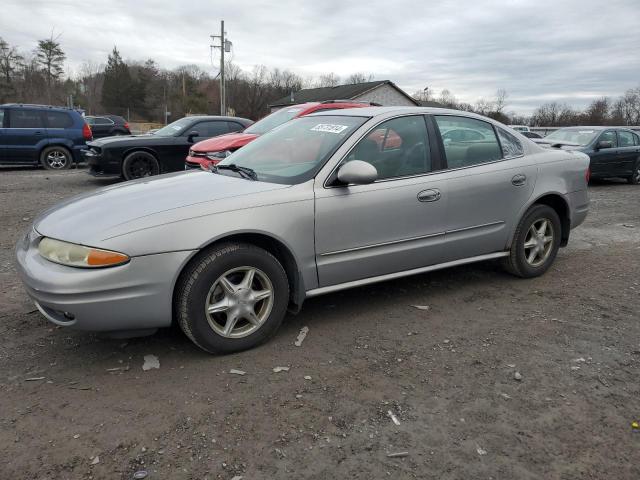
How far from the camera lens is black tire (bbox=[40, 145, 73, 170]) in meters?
12.9

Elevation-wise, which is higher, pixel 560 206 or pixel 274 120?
pixel 274 120

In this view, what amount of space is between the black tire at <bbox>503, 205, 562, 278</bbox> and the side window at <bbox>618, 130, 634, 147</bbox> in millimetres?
9241

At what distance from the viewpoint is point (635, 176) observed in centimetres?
1264

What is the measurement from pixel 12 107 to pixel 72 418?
12408 millimetres

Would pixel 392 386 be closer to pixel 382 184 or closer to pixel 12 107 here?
pixel 382 184

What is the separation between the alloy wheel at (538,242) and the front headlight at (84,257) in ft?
11.6

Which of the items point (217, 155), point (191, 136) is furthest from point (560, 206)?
point (191, 136)

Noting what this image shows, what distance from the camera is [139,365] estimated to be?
10.3 feet

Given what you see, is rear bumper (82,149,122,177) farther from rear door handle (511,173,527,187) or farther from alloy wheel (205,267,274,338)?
rear door handle (511,173,527,187)

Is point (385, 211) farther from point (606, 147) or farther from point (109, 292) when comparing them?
point (606, 147)

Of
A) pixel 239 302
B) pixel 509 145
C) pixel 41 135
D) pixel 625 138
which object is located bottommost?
pixel 239 302

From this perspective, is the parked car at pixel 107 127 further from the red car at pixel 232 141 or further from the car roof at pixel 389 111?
the car roof at pixel 389 111

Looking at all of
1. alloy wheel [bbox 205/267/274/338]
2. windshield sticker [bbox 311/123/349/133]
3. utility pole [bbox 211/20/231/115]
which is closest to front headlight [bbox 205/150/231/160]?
windshield sticker [bbox 311/123/349/133]

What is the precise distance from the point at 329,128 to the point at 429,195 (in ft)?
3.12
